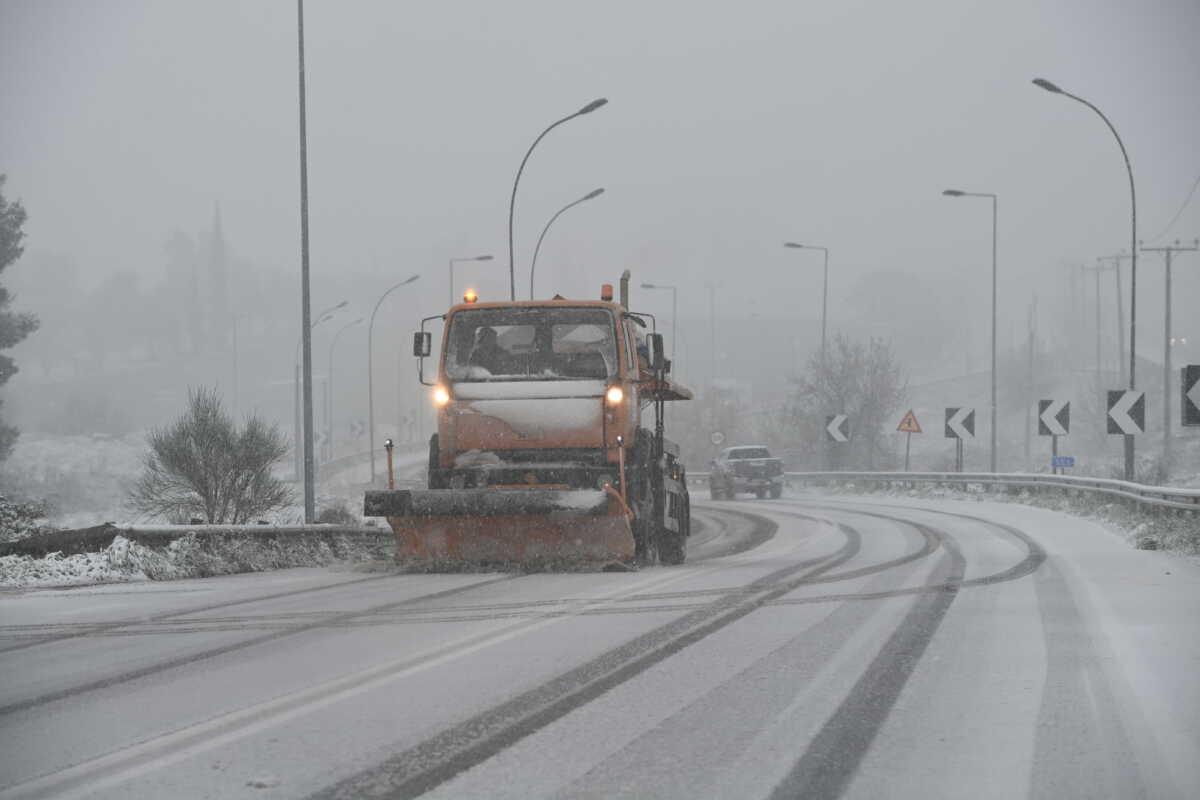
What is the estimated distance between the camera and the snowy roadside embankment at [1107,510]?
16.8m

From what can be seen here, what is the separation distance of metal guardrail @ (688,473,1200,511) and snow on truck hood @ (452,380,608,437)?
8.82m

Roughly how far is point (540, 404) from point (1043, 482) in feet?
69.2

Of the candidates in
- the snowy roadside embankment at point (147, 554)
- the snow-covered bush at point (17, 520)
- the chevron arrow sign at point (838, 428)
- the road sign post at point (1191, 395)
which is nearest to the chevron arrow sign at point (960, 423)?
the chevron arrow sign at point (838, 428)

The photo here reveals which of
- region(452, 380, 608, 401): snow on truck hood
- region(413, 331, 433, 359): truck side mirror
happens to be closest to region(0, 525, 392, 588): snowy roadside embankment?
region(413, 331, 433, 359): truck side mirror

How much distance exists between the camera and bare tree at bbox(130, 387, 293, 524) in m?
22.4

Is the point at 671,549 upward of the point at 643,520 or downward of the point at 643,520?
downward

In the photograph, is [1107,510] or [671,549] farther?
[1107,510]

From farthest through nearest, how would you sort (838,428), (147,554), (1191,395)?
(838,428), (1191,395), (147,554)

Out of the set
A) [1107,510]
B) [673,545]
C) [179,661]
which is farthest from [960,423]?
[179,661]

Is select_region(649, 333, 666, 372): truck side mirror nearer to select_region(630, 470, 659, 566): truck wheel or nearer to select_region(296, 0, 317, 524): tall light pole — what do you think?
select_region(630, 470, 659, 566): truck wheel

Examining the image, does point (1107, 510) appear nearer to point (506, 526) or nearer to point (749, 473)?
point (506, 526)

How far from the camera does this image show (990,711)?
19.3 feet

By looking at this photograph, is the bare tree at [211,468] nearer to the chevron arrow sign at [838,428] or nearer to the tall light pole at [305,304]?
the tall light pole at [305,304]

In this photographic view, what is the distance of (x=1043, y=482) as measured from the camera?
31453mm
